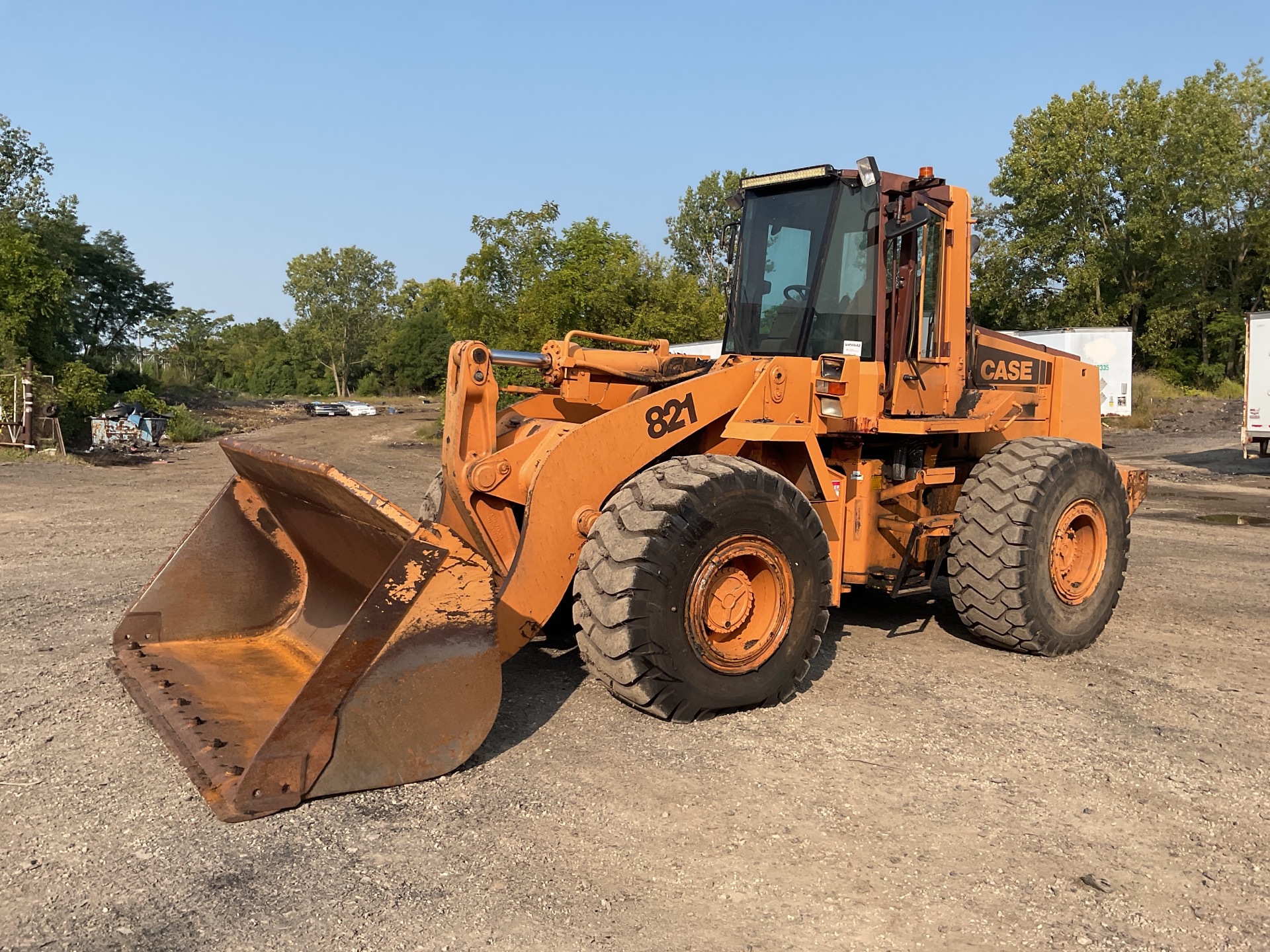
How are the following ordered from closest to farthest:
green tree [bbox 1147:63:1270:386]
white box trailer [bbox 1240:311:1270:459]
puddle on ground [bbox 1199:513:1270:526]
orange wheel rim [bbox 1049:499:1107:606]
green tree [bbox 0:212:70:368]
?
orange wheel rim [bbox 1049:499:1107:606] → puddle on ground [bbox 1199:513:1270:526] → white box trailer [bbox 1240:311:1270:459] → green tree [bbox 0:212:70:368] → green tree [bbox 1147:63:1270:386]

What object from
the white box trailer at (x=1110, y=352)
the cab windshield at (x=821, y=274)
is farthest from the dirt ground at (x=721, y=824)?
the white box trailer at (x=1110, y=352)

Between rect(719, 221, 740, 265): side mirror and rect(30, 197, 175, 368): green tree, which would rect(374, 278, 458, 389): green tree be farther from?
rect(719, 221, 740, 265): side mirror

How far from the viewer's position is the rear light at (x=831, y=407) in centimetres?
555

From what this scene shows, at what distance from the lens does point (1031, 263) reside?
41.1m

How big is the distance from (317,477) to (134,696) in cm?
136

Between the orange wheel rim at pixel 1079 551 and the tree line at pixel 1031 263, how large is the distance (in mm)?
16846

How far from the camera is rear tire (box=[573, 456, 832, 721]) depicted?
4328 millimetres

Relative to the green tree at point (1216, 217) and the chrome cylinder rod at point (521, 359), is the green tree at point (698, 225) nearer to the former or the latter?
the green tree at point (1216, 217)

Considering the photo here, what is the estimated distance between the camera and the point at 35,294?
24.0 meters

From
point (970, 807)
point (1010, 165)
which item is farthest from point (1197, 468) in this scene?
point (1010, 165)

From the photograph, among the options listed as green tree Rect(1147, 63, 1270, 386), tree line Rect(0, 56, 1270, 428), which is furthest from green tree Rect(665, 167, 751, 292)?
green tree Rect(1147, 63, 1270, 386)

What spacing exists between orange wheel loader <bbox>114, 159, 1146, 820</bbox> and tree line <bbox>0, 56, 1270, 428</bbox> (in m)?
16.5

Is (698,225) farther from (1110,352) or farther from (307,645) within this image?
(307,645)

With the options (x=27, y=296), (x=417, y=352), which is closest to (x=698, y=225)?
(x=417, y=352)
